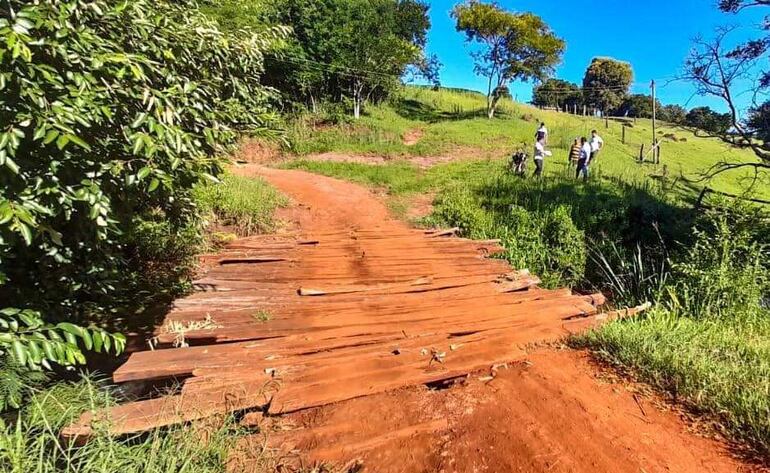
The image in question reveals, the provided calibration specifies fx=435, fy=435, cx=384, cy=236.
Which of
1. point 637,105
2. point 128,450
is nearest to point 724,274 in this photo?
point 128,450

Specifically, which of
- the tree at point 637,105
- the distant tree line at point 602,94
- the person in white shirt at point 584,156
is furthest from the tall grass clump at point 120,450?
the tree at point 637,105

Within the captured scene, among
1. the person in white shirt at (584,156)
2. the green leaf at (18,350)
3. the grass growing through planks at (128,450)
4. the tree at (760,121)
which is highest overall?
the tree at (760,121)

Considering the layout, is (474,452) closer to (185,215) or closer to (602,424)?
(602,424)

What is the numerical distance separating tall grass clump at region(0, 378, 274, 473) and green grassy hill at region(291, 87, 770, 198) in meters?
12.5

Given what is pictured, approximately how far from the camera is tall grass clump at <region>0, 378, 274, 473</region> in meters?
1.98

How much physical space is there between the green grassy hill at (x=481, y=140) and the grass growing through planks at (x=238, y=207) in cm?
810

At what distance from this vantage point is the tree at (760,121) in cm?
762

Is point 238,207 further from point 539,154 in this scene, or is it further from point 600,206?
point 539,154

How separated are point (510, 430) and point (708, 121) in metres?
7.78

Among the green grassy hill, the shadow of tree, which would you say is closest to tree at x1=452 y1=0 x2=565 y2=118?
the green grassy hill

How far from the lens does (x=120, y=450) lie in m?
2.18

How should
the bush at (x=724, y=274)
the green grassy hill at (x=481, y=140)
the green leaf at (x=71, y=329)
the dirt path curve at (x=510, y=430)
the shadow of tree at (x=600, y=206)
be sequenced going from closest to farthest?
1. the green leaf at (x=71, y=329)
2. the dirt path curve at (x=510, y=430)
3. the bush at (x=724, y=274)
4. the shadow of tree at (x=600, y=206)
5. the green grassy hill at (x=481, y=140)

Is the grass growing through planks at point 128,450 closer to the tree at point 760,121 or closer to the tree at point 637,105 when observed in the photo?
the tree at point 760,121

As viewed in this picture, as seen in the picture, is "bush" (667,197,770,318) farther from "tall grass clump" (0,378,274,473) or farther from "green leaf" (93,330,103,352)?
"green leaf" (93,330,103,352)
